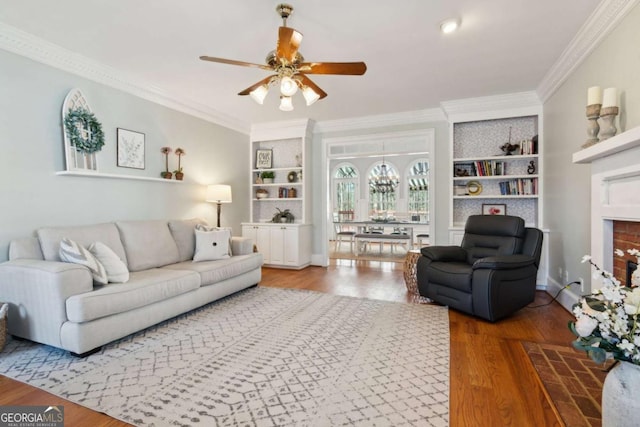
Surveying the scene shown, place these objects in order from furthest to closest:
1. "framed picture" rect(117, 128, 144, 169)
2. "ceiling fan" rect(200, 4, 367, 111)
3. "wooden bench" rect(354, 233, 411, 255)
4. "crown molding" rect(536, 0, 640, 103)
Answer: "wooden bench" rect(354, 233, 411, 255) → "framed picture" rect(117, 128, 144, 169) → "crown molding" rect(536, 0, 640, 103) → "ceiling fan" rect(200, 4, 367, 111)

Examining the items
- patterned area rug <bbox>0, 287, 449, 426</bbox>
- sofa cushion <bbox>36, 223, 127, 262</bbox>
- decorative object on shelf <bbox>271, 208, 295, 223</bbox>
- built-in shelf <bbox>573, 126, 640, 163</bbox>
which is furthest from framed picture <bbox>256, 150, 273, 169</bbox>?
built-in shelf <bbox>573, 126, 640, 163</bbox>

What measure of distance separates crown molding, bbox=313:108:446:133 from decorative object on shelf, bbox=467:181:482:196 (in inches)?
43.2

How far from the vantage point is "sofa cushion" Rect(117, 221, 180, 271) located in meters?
3.35

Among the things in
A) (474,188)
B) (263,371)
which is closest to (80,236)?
(263,371)

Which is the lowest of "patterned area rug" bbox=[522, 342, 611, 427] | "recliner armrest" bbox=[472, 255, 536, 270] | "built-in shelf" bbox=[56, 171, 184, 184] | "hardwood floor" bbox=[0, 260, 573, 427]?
"hardwood floor" bbox=[0, 260, 573, 427]

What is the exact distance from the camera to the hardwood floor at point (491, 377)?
64.8 inches

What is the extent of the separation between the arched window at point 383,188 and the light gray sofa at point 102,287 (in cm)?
659

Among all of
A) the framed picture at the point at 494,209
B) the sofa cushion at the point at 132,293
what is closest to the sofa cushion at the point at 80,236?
the sofa cushion at the point at 132,293

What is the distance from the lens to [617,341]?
125 centimetres

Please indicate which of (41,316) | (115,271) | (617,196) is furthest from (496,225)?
(41,316)

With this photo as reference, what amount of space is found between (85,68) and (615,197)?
15.7ft

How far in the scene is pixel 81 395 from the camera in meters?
1.82

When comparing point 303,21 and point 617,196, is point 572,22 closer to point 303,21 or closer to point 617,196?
point 617,196

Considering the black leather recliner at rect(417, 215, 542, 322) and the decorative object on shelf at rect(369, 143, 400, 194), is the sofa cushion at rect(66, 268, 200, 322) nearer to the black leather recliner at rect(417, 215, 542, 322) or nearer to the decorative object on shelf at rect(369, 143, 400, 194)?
the black leather recliner at rect(417, 215, 542, 322)
